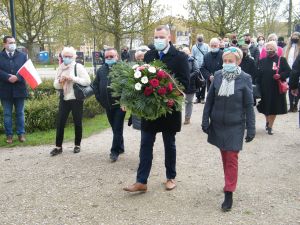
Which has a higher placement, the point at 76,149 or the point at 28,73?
the point at 28,73

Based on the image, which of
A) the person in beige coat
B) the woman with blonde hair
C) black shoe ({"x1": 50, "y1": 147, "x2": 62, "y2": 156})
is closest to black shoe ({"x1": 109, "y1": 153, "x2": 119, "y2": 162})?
the person in beige coat

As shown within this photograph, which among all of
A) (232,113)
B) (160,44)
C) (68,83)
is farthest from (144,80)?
(68,83)

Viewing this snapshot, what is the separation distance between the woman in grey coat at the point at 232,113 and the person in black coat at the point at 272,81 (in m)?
3.87

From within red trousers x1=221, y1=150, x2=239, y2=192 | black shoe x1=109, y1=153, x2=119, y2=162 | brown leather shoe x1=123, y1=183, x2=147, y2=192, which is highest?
red trousers x1=221, y1=150, x2=239, y2=192

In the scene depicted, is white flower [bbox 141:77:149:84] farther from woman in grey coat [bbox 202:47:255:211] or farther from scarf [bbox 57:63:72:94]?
scarf [bbox 57:63:72:94]

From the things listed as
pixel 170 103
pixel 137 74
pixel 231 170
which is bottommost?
pixel 231 170

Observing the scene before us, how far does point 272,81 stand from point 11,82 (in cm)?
535

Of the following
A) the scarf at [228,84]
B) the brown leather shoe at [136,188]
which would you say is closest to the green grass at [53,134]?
the brown leather shoe at [136,188]

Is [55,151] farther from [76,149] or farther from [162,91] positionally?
[162,91]

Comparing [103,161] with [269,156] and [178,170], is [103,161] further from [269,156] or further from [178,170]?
[269,156]

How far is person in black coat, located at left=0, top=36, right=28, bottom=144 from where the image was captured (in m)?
7.87

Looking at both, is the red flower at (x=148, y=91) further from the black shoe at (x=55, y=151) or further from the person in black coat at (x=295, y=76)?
the person in black coat at (x=295, y=76)

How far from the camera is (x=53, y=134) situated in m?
8.95

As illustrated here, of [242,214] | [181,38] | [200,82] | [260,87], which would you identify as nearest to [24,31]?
[181,38]
